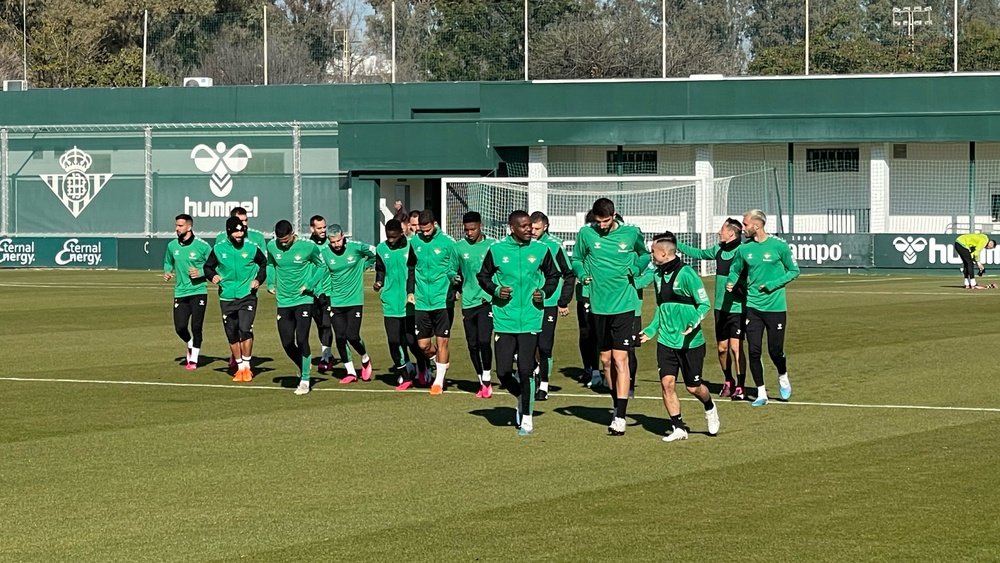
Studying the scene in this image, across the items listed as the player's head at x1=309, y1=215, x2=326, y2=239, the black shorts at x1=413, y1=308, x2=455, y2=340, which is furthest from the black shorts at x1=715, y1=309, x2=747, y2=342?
the player's head at x1=309, y1=215, x2=326, y2=239

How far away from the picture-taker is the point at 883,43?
80625mm

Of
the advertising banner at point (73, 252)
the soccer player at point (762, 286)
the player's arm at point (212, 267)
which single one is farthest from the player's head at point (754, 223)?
the advertising banner at point (73, 252)

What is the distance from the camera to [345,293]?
1914 centimetres

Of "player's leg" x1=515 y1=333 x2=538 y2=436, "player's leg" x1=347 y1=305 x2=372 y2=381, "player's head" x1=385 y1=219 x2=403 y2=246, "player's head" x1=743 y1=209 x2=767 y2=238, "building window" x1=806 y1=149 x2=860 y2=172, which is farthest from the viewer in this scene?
"building window" x1=806 y1=149 x2=860 y2=172

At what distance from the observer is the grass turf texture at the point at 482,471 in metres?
9.55

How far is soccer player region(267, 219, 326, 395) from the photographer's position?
59.6ft

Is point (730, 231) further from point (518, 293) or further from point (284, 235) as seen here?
point (284, 235)

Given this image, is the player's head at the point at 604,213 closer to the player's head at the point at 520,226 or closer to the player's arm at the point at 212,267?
the player's head at the point at 520,226

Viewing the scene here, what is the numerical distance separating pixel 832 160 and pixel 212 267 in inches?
1401

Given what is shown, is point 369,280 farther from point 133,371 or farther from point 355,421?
point 355,421

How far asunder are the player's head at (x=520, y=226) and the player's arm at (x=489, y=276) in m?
0.31

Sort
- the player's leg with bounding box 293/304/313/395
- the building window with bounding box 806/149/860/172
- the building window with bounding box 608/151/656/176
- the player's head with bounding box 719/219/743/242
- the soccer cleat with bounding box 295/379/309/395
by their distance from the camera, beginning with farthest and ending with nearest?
the building window with bounding box 608/151/656/176, the building window with bounding box 806/149/860/172, the player's leg with bounding box 293/304/313/395, the soccer cleat with bounding box 295/379/309/395, the player's head with bounding box 719/219/743/242

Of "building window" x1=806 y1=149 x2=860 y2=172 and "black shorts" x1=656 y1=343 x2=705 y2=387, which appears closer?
"black shorts" x1=656 y1=343 x2=705 y2=387

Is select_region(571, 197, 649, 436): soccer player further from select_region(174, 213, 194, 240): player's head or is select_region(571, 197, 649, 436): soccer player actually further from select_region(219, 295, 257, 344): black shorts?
select_region(174, 213, 194, 240): player's head
